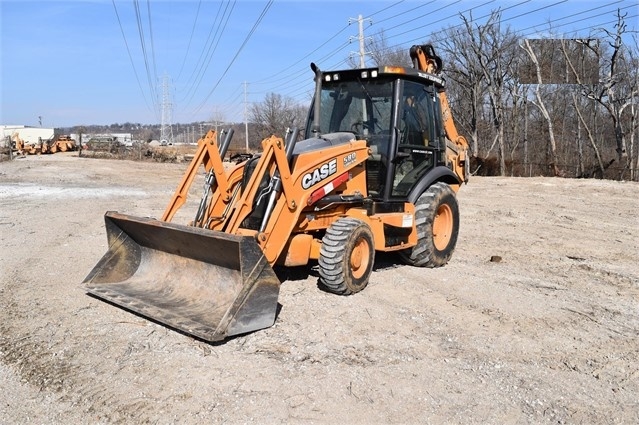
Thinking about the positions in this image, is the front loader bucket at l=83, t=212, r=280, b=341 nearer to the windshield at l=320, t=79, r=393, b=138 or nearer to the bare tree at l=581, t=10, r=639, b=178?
the windshield at l=320, t=79, r=393, b=138

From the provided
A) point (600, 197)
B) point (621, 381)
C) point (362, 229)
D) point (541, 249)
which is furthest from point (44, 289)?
point (600, 197)

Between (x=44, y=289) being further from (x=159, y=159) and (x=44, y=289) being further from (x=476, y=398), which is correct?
(x=159, y=159)

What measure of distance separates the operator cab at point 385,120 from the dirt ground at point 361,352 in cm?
118

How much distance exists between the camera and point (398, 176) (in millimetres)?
6762

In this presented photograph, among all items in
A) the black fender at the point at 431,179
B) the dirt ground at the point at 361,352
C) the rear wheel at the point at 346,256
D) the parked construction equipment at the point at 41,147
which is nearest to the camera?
the dirt ground at the point at 361,352

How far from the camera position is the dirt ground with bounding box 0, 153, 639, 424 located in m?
3.62

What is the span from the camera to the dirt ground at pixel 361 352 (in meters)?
3.62

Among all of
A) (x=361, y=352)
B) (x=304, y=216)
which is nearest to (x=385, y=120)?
(x=304, y=216)

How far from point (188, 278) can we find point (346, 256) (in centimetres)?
150

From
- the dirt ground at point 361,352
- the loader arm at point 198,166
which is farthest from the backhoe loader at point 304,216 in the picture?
the dirt ground at point 361,352

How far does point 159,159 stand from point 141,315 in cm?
3101

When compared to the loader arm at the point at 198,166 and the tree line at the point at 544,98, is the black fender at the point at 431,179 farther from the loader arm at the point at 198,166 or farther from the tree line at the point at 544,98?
the tree line at the point at 544,98

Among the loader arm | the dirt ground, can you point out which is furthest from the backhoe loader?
the dirt ground

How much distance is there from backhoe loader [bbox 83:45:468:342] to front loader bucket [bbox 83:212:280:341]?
0.01 meters
